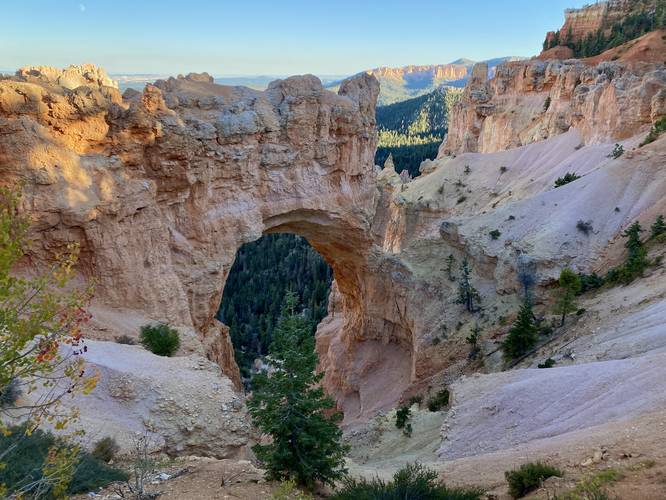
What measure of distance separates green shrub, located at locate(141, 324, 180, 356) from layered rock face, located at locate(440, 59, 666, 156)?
29.0 metres

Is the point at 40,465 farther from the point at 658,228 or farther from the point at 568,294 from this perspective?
the point at 658,228

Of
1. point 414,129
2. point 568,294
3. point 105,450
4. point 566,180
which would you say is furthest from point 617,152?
point 414,129

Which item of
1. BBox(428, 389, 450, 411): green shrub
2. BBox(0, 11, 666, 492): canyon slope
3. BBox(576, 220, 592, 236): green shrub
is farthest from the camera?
BBox(576, 220, 592, 236): green shrub

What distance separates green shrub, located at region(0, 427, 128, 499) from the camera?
728cm

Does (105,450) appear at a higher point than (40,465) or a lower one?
lower

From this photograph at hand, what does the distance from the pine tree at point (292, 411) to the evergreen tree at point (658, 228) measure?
18.6 metres

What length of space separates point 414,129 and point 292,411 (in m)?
132

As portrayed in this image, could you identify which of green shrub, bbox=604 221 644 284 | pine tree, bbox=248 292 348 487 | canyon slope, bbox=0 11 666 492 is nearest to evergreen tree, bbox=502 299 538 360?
canyon slope, bbox=0 11 666 492

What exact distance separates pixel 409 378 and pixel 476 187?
20292mm

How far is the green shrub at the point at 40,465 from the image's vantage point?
7281 mm

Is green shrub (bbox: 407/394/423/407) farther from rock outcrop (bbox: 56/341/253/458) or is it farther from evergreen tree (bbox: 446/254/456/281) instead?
rock outcrop (bbox: 56/341/253/458)

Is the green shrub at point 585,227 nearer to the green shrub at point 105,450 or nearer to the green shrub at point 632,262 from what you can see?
the green shrub at point 632,262

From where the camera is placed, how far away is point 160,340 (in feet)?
51.1

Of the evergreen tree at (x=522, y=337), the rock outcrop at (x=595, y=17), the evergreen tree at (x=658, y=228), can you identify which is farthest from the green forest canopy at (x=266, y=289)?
the rock outcrop at (x=595, y=17)
